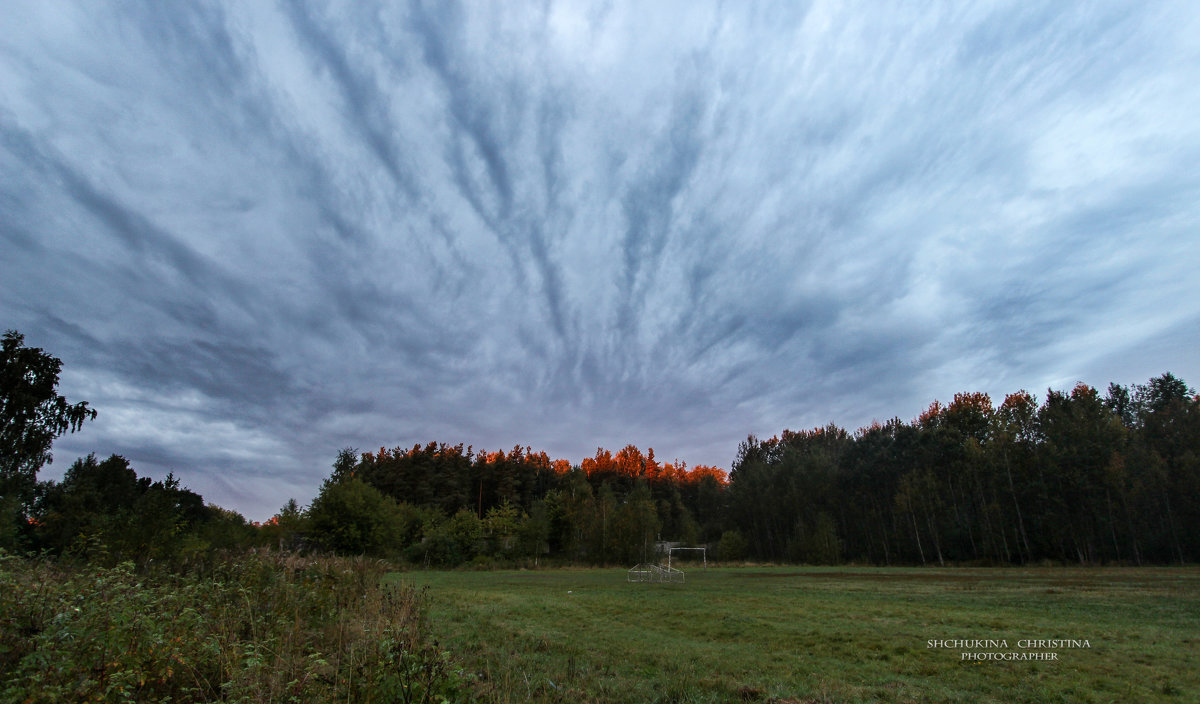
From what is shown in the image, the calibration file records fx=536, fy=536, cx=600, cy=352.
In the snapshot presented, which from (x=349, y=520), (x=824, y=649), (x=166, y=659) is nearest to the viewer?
(x=166, y=659)

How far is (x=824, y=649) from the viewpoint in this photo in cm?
1058

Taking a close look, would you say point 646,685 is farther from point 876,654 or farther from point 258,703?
point 258,703

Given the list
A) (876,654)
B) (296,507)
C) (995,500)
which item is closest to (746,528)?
(995,500)

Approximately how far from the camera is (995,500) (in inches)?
2265

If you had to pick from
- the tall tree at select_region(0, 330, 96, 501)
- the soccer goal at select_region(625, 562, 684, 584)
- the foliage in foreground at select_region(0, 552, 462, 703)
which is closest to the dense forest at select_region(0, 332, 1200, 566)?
the tall tree at select_region(0, 330, 96, 501)

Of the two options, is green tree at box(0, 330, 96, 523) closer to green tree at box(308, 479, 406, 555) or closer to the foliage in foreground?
green tree at box(308, 479, 406, 555)

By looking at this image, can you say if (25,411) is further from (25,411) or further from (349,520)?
(349,520)

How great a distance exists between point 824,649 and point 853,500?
70.0 m

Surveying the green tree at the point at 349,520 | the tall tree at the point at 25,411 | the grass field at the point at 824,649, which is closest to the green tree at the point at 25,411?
the tall tree at the point at 25,411

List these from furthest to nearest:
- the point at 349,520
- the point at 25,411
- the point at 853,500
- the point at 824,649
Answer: the point at 853,500, the point at 349,520, the point at 25,411, the point at 824,649

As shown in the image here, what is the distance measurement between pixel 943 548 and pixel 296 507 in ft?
233

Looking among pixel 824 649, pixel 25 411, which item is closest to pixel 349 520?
pixel 25 411

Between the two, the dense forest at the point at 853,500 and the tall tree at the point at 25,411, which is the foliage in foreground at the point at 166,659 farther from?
the tall tree at the point at 25,411

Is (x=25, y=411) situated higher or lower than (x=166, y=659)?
higher
